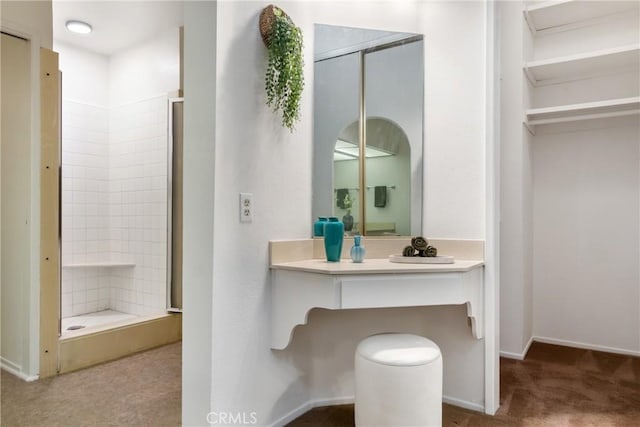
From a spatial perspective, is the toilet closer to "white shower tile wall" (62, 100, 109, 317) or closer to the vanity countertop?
the vanity countertop

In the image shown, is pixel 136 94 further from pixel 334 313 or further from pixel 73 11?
pixel 334 313

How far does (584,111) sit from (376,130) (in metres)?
1.81

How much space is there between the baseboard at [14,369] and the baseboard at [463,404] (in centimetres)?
250

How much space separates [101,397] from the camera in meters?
2.28

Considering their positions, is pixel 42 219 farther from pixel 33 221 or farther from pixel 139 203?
pixel 139 203

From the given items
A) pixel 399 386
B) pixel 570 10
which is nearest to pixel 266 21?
pixel 399 386

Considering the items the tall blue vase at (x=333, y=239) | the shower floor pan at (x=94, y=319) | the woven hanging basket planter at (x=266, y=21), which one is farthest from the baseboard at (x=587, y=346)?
the shower floor pan at (x=94, y=319)

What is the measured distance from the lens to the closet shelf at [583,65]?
2727mm

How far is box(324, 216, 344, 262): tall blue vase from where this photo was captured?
1926 millimetres

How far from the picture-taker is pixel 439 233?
221cm

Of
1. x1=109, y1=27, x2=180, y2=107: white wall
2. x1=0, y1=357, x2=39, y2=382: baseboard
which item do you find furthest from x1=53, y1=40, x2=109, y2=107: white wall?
x1=0, y1=357, x2=39, y2=382: baseboard

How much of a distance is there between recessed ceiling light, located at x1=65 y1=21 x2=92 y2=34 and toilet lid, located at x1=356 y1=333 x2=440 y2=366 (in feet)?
11.2

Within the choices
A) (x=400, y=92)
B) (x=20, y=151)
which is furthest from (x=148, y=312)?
(x=400, y=92)

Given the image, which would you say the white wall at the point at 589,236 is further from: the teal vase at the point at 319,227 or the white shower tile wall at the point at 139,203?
the white shower tile wall at the point at 139,203
